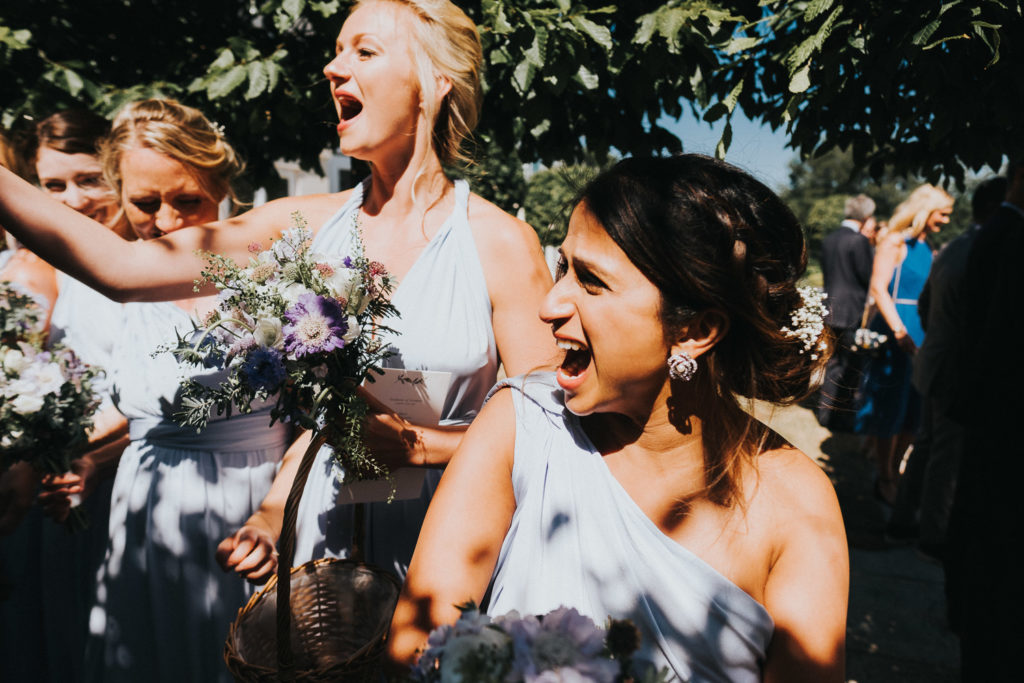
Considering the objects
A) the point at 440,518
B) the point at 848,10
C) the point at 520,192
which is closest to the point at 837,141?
the point at 848,10

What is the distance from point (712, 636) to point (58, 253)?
183 centimetres

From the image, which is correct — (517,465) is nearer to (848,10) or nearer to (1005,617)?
(848,10)

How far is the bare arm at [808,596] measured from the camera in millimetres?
1340

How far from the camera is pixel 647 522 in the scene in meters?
1.49

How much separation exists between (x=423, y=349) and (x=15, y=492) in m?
1.57

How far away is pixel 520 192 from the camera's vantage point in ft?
43.0

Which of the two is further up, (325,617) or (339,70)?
(339,70)

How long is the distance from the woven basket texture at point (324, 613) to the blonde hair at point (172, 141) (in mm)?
1563

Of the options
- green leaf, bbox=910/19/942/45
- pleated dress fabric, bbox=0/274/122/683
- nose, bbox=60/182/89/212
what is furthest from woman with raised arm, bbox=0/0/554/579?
green leaf, bbox=910/19/942/45

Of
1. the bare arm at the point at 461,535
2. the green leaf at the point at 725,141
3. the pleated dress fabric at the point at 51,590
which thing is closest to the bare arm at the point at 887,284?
the green leaf at the point at 725,141

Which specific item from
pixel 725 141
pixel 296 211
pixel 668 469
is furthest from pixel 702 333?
pixel 725 141

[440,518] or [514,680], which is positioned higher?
[514,680]

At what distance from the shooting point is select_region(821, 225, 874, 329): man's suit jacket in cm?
658

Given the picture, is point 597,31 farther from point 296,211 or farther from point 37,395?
point 37,395
